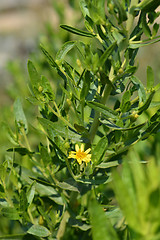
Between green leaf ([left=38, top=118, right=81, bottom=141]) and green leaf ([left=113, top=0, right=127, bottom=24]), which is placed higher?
green leaf ([left=113, top=0, right=127, bottom=24])

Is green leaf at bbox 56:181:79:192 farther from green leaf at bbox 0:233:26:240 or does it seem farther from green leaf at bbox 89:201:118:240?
green leaf at bbox 89:201:118:240

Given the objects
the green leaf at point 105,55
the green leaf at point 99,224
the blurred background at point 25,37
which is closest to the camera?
the green leaf at point 99,224

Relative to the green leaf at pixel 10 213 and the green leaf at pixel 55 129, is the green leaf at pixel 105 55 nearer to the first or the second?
the green leaf at pixel 55 129

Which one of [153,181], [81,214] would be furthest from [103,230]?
[81,214]

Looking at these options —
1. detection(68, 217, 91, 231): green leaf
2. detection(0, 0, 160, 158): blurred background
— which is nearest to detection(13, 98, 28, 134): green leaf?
detection(68, 217, 91, 231): green leaf

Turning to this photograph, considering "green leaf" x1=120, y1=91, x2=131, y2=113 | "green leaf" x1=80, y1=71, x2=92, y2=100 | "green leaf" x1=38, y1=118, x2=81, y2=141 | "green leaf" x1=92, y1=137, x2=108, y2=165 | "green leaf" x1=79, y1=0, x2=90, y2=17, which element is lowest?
"green leaf" x1=92, y1=137, x2=108, y2=165

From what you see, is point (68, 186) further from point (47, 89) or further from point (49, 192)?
point (47, 89)

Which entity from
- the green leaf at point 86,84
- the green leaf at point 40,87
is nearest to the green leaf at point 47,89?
the green leaf at point 40,87
